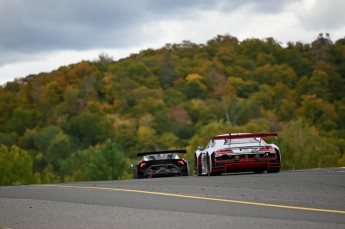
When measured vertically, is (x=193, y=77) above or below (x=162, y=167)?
above

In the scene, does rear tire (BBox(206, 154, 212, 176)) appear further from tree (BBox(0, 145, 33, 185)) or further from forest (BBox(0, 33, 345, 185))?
forest (BBox(0, 33, 345, 185))

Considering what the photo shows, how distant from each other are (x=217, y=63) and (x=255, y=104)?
1002 inches

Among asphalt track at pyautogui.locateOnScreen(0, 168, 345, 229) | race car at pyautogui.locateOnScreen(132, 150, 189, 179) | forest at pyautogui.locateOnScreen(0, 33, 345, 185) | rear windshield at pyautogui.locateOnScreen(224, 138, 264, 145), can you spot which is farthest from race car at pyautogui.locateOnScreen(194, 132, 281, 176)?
forest at pyautogui.locateOnScreen(0, 33, 345, 185)

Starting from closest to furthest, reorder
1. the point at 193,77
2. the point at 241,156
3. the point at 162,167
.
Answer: the point at 241,156
the point at 162,167
the point at 193,77

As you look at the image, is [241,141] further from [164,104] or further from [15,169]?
[164,104]

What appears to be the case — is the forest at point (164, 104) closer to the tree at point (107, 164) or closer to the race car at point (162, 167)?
the tree at point (107, 164)

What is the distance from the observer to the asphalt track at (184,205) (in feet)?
37.8

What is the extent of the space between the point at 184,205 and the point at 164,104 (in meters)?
173

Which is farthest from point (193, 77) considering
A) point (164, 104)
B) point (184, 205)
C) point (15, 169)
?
point (184, 205)

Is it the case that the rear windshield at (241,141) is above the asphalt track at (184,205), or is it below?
above

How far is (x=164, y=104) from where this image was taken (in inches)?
7347

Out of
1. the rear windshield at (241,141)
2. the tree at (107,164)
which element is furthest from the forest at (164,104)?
the rear windshield at (241,141)

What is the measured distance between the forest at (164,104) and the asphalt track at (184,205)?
12669 cm

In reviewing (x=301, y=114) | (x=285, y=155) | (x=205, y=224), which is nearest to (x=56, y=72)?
(x=301, y=114)
